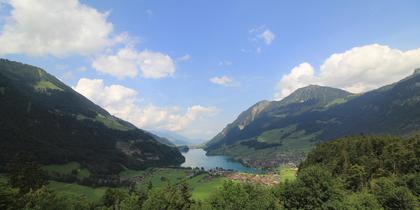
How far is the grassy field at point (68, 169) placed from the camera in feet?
584

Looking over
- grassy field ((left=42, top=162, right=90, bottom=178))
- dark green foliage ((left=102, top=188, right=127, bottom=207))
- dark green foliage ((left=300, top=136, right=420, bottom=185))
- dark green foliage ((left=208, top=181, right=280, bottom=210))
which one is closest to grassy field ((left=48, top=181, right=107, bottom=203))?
grassy field ((left=42, top=162, right=90, bottom=178))

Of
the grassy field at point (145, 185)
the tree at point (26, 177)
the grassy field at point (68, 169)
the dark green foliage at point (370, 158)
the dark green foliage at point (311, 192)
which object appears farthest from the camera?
the grassy field at point (68, 169)

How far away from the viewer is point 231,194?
80.6 m

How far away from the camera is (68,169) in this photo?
18688 centimetres

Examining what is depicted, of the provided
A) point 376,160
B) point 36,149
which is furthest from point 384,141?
point 36,149

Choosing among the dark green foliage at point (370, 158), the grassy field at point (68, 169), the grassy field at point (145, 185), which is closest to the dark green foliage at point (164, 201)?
the grassy field at point (145, 185)

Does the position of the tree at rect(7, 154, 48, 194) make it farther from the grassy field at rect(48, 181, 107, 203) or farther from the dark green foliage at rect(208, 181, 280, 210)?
the dark green foliage at rect(208, 181, 280, 210)

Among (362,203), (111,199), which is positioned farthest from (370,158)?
(111,199)

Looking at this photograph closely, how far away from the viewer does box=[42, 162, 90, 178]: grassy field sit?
584 feet

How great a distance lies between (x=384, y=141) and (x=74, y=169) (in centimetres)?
15825

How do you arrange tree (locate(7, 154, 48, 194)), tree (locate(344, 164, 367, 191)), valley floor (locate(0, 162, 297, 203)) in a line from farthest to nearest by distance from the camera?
valley floor (locate(0, 162, 297, 203)), tree (locate(344, 164, 367, 191)), tree (locate(7, 154, 48, 194))

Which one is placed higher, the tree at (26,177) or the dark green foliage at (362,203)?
the tree at (26,177)

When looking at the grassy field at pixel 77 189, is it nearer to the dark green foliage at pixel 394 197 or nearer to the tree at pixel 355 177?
the tree at pixel 355 177

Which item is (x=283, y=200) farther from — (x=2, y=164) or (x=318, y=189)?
(x=2, y=164)
